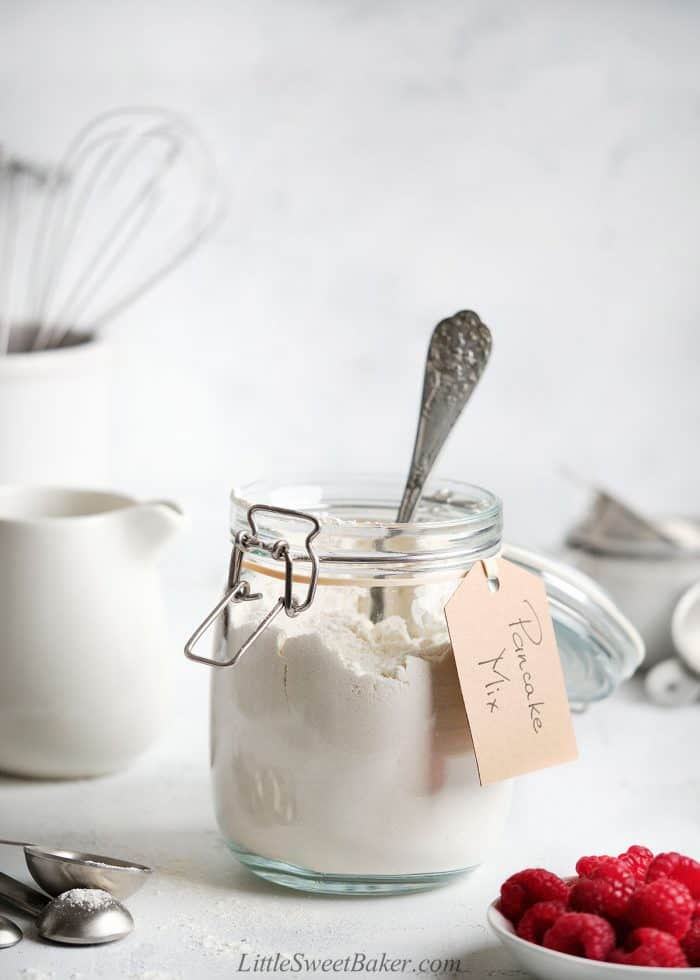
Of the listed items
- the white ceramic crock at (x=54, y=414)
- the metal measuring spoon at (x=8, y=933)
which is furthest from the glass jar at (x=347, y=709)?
the white ceramic crock at (x=54, y=414)

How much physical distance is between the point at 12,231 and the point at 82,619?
459 mm

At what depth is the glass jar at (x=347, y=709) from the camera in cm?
55

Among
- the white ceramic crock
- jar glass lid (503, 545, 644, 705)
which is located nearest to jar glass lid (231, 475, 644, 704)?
jar glass lid (503, 545, 644, 705)

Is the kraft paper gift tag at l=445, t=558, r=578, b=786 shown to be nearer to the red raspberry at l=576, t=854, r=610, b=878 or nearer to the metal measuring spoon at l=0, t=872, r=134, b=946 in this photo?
the red raspberry at l=576, t=854, r=610, b=878

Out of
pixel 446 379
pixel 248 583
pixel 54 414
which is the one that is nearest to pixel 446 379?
pixel 446 379

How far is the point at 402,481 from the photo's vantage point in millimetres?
675

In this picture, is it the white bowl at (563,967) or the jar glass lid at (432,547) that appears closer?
the white bowl at (563,967)

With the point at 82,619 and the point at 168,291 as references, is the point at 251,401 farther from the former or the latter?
the point at 82,619

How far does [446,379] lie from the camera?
24.2 inches

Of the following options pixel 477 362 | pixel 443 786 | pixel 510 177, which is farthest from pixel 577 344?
pixel 443 786

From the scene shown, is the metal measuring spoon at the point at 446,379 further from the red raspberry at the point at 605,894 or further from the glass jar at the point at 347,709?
the red raspberry at the point at 605,894

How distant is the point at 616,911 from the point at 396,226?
2.37 ft

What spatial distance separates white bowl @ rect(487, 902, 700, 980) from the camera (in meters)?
0.46

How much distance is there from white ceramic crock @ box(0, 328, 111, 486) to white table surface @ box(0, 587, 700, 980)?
20 cm
